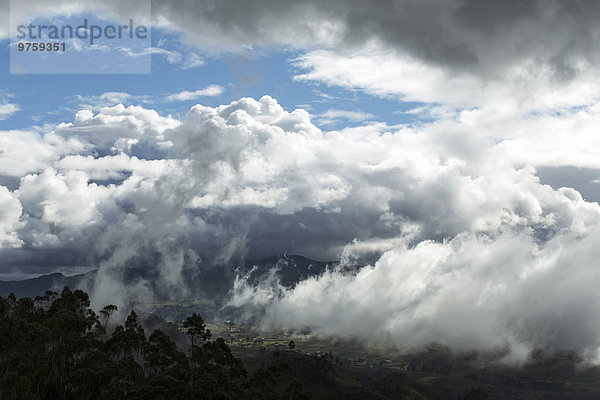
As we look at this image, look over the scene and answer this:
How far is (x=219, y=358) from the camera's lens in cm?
17625

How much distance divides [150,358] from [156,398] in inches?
1570

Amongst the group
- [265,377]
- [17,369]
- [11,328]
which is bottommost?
[265,377]

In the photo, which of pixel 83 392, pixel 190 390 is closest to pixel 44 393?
pixel 83 392

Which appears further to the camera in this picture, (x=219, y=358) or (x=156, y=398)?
(x=219, y=358)

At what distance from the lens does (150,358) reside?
16675 centimetres

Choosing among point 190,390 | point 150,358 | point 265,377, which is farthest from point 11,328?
point 265,377

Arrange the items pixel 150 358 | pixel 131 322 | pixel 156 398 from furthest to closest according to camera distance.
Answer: pixel 131 322 < pixel 150 358 < pixel 156 398

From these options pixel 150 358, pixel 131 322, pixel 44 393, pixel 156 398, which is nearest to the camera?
pixel 156 398

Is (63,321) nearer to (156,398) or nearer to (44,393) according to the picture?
(44,393)

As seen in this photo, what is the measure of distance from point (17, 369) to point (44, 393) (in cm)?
1282

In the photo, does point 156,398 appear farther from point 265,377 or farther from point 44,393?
point 265,377

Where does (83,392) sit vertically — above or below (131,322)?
below

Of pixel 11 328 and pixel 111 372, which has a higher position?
pixel 11 328

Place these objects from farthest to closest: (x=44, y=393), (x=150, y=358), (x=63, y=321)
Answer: (x=150, y=358)
(x=63, y=321)
(x=44, y=393)
